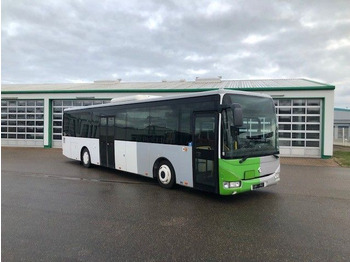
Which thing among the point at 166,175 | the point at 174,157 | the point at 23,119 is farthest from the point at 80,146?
the point at 23,119

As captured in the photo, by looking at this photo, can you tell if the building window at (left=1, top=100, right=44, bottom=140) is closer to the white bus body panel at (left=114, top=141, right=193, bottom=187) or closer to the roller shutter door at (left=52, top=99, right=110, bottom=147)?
the roller shutter door at (left=52, top=99, right=110, bottom=147)

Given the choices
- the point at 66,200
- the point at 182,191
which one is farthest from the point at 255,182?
the point at 66,200

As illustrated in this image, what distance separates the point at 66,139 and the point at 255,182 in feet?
32.6

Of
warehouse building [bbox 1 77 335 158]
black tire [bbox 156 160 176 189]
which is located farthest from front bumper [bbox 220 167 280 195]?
warehouse building [bbox 1 77 335 158]

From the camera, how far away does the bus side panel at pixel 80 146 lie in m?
10.6

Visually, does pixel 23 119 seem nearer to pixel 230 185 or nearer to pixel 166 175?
pixel 166 175

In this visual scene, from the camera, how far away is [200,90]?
1661 centimetres

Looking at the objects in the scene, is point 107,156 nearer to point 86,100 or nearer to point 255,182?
point 255,182

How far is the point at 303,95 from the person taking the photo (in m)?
15.3

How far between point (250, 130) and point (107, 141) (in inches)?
227

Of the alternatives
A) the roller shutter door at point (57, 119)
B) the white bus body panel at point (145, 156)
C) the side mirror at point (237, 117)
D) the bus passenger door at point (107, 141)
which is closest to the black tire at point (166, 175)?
the white bus body panel at point (145, 156)

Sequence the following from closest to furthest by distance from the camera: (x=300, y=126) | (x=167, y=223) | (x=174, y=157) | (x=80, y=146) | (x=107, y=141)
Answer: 1. (x=167, y=223)
2. (x=174, y=157)
3. (x=107, y=141)
4. (x=80, y=146)
5. (x=300, y=126)

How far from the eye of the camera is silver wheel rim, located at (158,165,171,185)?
7.47 meters

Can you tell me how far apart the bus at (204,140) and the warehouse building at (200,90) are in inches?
359
